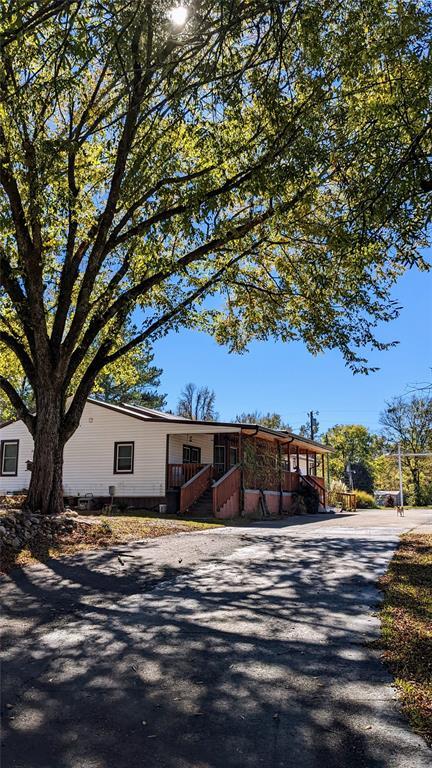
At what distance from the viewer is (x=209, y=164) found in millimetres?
10148

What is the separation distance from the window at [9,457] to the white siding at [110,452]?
0.90ft

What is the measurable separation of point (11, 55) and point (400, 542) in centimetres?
1055

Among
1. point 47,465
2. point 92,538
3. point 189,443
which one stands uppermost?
point 189,443

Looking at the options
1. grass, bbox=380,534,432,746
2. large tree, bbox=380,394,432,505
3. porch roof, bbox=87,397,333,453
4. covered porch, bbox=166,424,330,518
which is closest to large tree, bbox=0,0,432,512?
grass, bbox=380,534,432,746

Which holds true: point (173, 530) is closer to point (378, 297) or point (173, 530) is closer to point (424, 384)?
point (378, 297)

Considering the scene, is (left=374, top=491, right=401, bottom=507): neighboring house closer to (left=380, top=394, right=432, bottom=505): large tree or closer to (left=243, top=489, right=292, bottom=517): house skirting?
(left=380, top=394, right=432, bottom=505): large tree

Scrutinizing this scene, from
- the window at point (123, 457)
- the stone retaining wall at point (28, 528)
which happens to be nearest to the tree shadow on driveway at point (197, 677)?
the stone retaining wall at point (28, 528)

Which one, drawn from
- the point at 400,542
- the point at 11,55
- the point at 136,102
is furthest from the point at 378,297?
the point at 11,55

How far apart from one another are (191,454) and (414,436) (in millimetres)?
28878

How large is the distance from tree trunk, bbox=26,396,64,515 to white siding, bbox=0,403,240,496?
9050mm

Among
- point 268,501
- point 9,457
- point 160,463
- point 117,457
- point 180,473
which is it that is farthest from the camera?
point 9,457

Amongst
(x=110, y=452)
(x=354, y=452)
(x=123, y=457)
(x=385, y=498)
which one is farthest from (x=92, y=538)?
(x=354, y=452)

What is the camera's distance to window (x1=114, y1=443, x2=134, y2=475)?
21409 millimetres

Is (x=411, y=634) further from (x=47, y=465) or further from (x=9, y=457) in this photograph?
(x=9, y=457)
